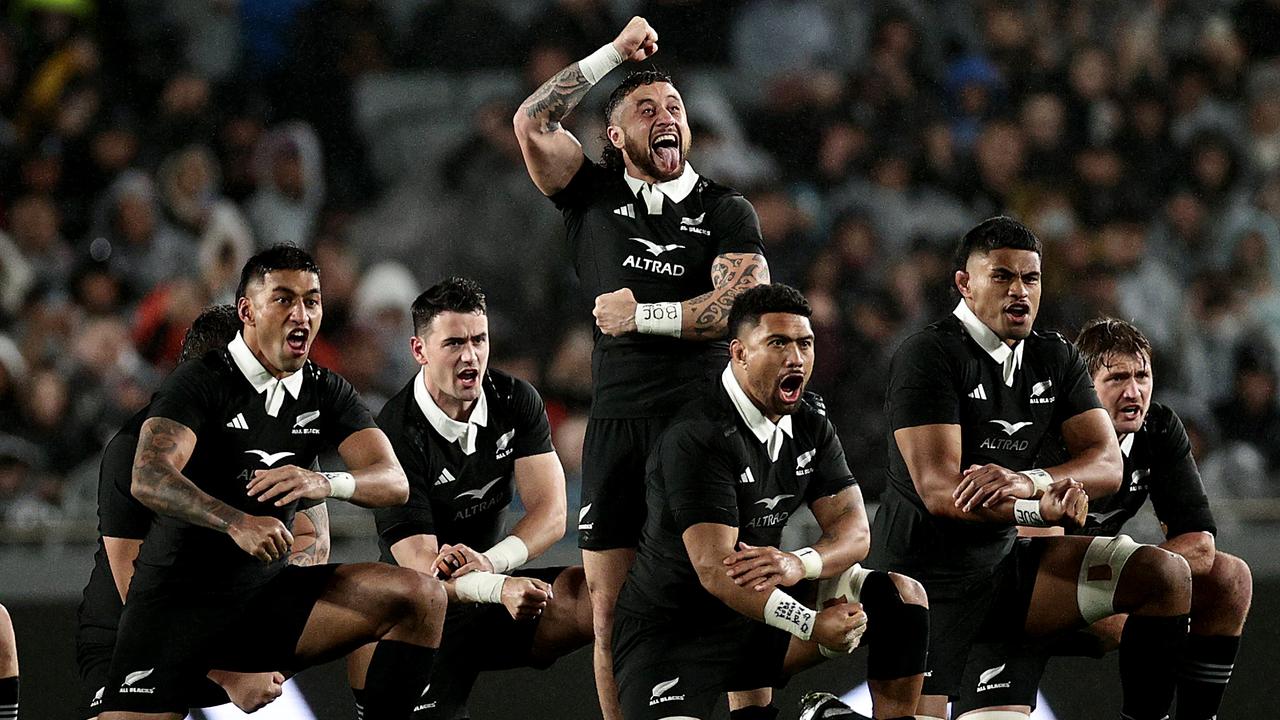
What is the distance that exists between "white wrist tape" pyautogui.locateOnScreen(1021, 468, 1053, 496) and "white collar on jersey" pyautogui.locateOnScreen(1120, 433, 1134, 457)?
657 millimetres

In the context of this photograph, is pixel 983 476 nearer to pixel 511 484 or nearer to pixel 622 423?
pixel 622 423

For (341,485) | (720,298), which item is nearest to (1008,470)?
(720,298)

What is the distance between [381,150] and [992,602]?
5.27 metres

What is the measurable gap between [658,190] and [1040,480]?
141 cm

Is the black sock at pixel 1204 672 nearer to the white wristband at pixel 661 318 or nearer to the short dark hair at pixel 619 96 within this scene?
the white wristband at pixel 661 318

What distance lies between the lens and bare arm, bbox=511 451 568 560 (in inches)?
205

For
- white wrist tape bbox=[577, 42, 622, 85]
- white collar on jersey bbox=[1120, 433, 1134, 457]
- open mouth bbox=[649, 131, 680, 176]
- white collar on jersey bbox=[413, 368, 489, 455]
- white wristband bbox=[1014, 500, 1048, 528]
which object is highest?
white wrist tape bbox=[577, 42, 622, 85]

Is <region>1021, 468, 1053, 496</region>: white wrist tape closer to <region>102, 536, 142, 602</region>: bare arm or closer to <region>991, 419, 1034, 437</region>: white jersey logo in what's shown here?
<region>991, 419, 1034, 437</region>: white jersey logo

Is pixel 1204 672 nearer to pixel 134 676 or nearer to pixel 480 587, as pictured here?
pixel 480 587

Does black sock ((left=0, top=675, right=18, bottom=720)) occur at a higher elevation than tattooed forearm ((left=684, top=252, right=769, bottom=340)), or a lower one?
lower

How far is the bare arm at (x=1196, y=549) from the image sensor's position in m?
5.16

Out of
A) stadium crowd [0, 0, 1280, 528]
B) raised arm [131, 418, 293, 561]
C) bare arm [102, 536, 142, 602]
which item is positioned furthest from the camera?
stadium crowd [0, 0, 1280, 528]

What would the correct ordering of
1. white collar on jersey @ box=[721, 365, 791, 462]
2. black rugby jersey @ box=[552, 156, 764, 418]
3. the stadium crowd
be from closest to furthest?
→ white collar on jersey @ box=[721, 365, 791, 462] → black rugby jersey @ box=[552, 156, 764, 418] → the stadium crowd

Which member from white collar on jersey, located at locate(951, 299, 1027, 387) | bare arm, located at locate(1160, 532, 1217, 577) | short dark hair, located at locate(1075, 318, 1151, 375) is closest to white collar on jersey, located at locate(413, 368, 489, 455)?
white collar on jersey, located at locate(951, 299, 1027, 387)
